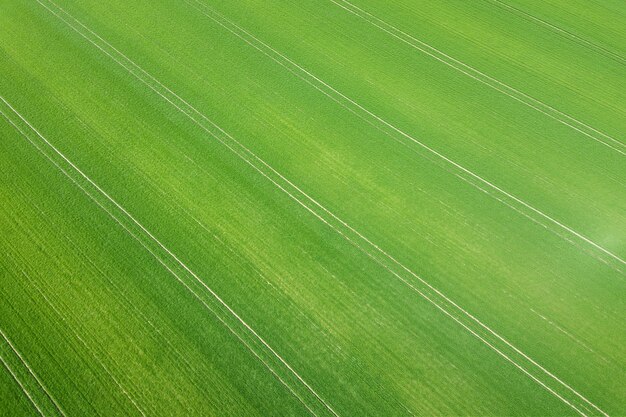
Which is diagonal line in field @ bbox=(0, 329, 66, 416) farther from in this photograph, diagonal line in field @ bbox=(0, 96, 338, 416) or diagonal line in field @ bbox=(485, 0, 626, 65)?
diagonal line in field @ bbox=(485, 0, 626, 65)

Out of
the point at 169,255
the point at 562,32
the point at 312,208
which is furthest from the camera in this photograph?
the point at 562,32

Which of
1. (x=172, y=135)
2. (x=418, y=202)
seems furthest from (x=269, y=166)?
(x=418, y=202)

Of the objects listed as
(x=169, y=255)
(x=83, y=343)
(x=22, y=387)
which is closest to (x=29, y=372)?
(x=22, y=387)

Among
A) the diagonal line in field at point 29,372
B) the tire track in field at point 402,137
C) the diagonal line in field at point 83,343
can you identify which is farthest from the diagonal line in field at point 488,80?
the diagonal line in field at point 29,372

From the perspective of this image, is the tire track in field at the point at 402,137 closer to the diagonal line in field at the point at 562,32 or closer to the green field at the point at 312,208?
the green field at the point at 312,208

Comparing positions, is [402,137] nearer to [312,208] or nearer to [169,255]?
[312,208]

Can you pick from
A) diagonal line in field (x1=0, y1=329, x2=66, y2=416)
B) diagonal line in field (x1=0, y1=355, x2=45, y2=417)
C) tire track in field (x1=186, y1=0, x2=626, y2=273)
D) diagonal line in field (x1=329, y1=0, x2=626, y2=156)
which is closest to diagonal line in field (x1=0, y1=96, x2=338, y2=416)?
diagonal line in field (x1=0, y1=329, x2=66, y2=416)

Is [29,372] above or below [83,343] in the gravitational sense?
below
